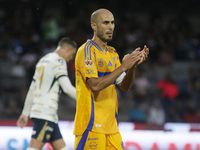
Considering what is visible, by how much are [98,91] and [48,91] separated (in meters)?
1.76

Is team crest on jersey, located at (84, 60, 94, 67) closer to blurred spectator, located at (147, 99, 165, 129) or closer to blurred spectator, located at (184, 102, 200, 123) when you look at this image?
blurred spectator, located at (147, 99, 165, 129)

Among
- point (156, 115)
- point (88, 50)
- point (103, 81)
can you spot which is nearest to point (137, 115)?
point (156, 115)

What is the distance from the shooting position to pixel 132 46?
13.2 meters

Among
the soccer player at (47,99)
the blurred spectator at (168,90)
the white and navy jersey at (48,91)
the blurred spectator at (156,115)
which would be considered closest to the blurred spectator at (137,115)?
the blurred spectator at (156,115)

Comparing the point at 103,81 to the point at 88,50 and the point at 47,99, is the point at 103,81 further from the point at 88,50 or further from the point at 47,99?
the point at 47,99

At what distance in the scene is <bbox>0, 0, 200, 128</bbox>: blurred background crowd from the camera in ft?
33.8

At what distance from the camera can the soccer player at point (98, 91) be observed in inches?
125

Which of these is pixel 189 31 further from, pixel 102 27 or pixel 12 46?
pixel 102 27

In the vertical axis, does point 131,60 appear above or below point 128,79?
above

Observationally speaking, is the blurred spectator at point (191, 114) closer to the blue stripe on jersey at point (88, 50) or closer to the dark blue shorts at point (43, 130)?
the dark blue shorts at point (43, 130)

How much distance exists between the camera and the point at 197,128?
810 cm

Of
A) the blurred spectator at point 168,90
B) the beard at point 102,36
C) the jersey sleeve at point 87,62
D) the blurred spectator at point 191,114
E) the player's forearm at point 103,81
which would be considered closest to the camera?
the player's forearm at point 103,81

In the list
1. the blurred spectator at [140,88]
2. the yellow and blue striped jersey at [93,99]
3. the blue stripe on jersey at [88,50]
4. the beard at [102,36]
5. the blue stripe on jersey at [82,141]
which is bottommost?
the blue stripe on jersey at [82,141]

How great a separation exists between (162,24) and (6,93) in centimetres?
796
